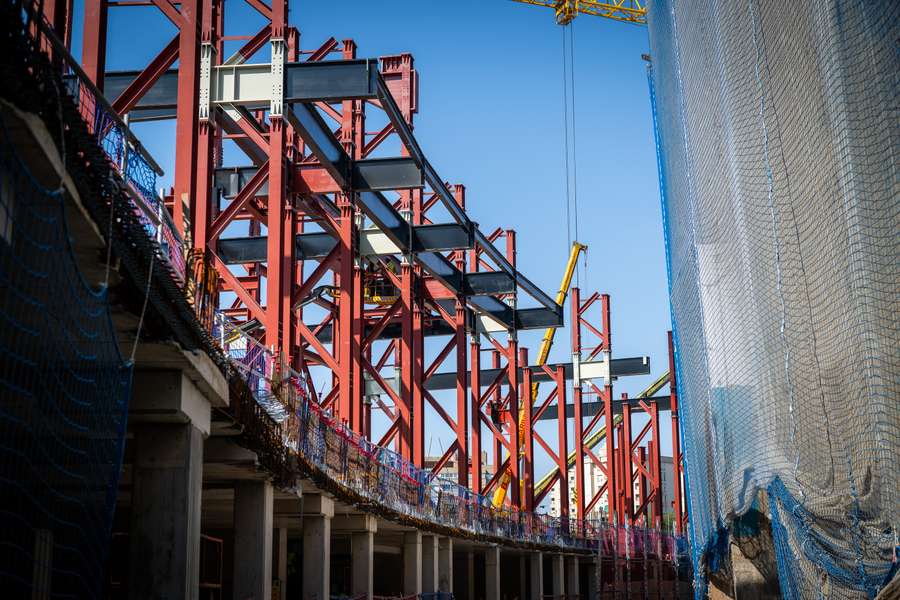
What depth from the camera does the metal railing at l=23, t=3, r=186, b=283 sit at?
933cm

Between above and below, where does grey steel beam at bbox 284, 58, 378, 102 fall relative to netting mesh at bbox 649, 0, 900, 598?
above

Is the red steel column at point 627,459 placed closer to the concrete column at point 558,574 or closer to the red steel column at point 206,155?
the concrete column at point 558,574

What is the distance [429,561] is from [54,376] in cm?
2621

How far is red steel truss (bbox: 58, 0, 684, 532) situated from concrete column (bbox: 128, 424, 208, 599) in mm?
2876

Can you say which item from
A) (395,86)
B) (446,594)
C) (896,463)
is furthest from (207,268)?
(395,86)

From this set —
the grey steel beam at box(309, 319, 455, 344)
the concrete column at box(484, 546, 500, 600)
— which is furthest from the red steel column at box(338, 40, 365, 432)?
the grey steel beam at box(309, 319, 455, 344)

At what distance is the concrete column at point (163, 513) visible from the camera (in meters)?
13.9

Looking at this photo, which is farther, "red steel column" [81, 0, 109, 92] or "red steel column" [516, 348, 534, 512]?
"red steel column" [516, 348, 534, 512]

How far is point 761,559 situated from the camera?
15.3 m

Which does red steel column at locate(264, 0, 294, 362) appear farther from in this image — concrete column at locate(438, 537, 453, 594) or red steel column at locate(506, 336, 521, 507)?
red steel column at locate(506, 336, 521, 507)

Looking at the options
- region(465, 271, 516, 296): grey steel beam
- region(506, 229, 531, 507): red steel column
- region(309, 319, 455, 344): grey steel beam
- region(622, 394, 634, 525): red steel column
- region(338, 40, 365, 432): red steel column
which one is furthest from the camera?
region(622, 394, 634, 525): red steel column

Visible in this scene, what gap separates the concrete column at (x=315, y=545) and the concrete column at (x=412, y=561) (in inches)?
342

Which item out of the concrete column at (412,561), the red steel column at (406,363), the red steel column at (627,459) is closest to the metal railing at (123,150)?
the concrete column at (412,561)

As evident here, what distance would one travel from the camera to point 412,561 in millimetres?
33156
